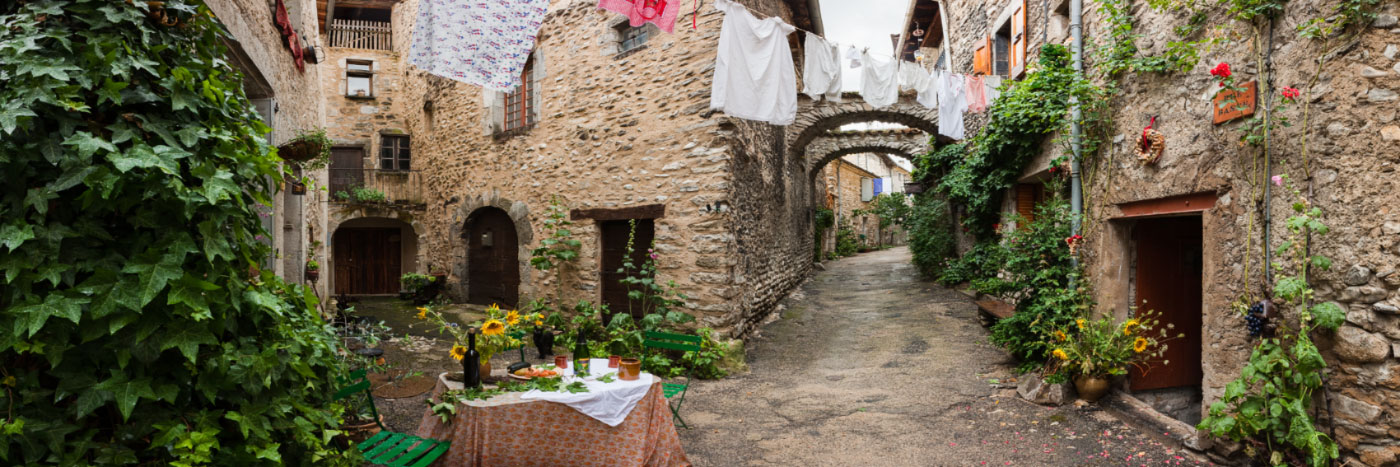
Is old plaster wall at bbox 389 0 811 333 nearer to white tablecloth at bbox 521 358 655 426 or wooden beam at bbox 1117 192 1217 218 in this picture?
white tablecloth at bbox 521 358 655 426

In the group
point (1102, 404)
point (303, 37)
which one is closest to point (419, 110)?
point (303, 37)

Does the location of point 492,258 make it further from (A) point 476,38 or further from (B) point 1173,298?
(B) point 1173,298

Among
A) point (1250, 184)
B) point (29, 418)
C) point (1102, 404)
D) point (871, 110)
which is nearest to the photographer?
point (29, 418)

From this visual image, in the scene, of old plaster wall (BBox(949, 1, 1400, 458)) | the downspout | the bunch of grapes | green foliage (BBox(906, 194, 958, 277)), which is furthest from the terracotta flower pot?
green foliage (BBox(906, 194, 958, 277))

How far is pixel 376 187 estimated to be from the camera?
11.1 m

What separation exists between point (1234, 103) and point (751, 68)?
10.2 ft

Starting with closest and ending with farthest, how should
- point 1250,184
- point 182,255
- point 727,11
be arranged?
point 182,255, point 1250,184, point 727,11

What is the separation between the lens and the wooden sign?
3.22 metres

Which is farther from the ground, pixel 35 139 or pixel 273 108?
pixel 273 108

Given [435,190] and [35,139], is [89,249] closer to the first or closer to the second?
[35,139]

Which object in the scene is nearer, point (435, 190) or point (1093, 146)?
point (1093, 146)

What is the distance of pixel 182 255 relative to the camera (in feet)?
5.49

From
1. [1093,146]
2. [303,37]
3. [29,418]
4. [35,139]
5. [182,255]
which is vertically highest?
[303,37]

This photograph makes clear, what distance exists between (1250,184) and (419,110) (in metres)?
10.6
